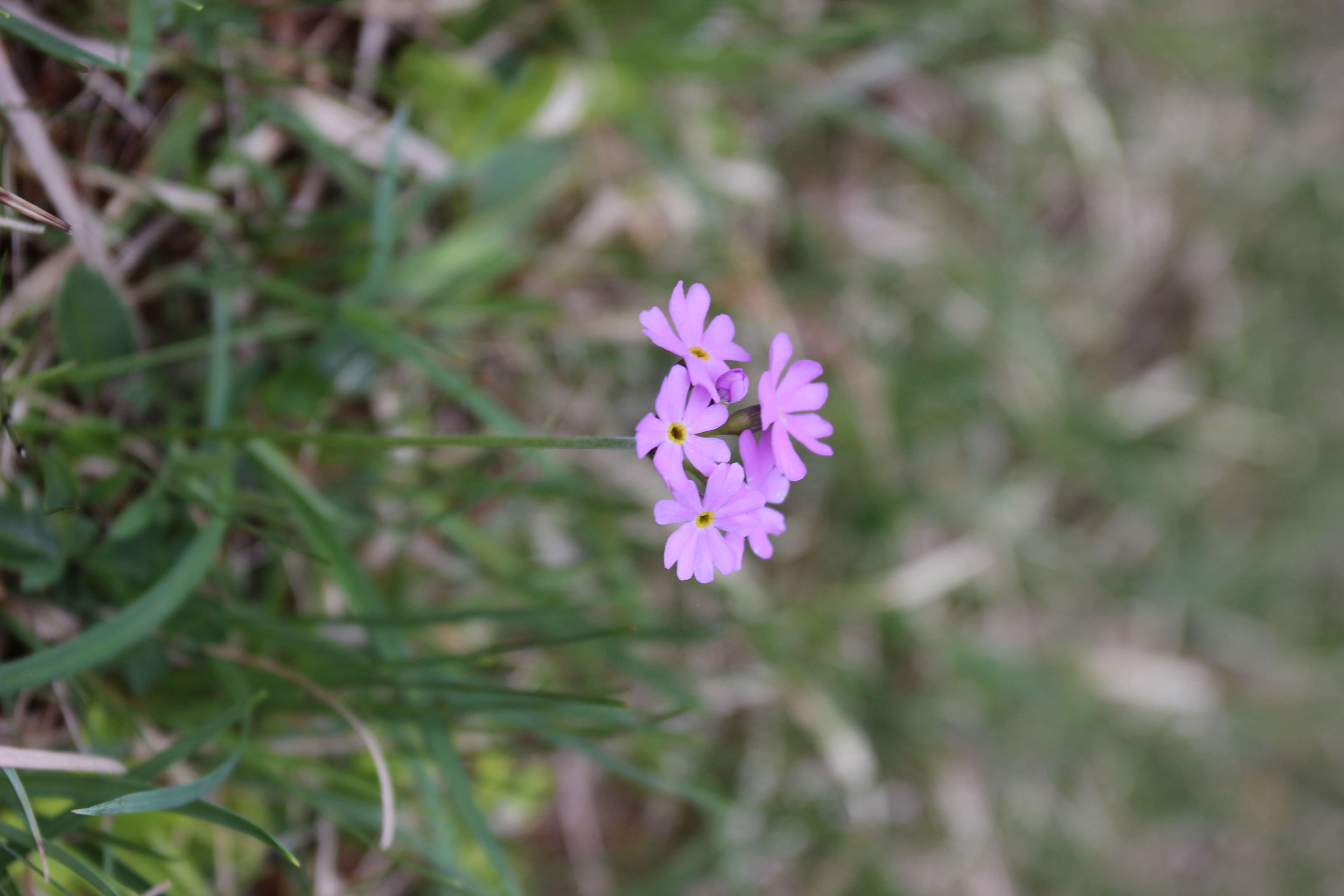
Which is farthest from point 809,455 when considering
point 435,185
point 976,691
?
point 435,185

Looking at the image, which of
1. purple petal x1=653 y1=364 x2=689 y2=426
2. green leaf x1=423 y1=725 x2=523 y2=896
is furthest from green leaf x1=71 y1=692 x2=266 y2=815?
purple petal x1=653 y1=364 x2=689 y2=426

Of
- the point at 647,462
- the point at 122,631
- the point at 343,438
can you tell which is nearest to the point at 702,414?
the point at 343,438

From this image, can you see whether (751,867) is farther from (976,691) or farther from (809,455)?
(809,455)

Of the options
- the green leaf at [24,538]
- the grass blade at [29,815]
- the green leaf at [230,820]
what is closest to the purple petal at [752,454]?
the green leaf at [230,820]

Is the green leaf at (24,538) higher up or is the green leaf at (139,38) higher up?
the green leaf at (139,38)

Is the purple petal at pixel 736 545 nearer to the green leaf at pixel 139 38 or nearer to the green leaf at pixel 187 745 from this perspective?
the green leaf at pixel 187 745
